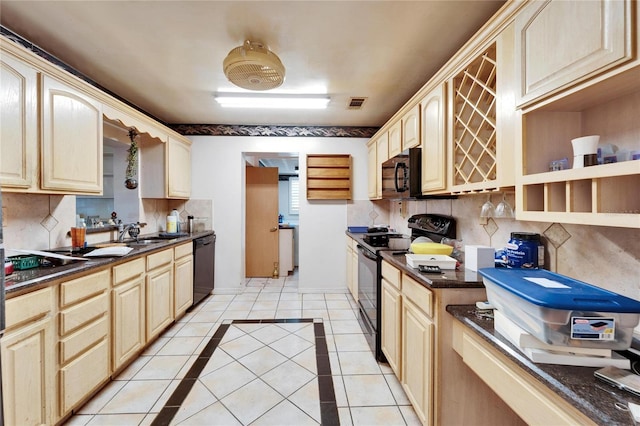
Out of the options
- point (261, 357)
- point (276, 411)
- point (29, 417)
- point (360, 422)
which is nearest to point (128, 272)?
point (29, 417)

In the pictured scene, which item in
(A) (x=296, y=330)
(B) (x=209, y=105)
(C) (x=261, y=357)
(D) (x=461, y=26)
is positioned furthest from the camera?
(B) (x=209, y=105)

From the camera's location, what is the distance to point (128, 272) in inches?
79.4

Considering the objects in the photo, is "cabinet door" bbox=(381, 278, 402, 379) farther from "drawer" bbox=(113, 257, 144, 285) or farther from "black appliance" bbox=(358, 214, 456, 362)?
"drawer" bbox=(113, 257, 144, 285)

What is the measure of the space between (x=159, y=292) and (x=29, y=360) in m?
1.16

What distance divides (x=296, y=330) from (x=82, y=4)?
2.91 metres

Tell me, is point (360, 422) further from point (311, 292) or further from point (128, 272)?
point (311, 292)

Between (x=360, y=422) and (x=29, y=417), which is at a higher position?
(x=29, y=417)

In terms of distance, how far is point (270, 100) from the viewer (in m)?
2.86

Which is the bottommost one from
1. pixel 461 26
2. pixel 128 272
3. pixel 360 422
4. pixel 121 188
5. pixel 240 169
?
pixel 360 422

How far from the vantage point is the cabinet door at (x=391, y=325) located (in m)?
1.77

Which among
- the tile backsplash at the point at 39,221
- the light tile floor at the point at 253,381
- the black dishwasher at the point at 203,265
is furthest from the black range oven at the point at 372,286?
the tile backsplash at the point at 39,221

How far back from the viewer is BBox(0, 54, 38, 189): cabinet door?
1.46 m

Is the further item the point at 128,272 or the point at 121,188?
the point at 121,188

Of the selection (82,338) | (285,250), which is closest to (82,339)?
(82,338)
